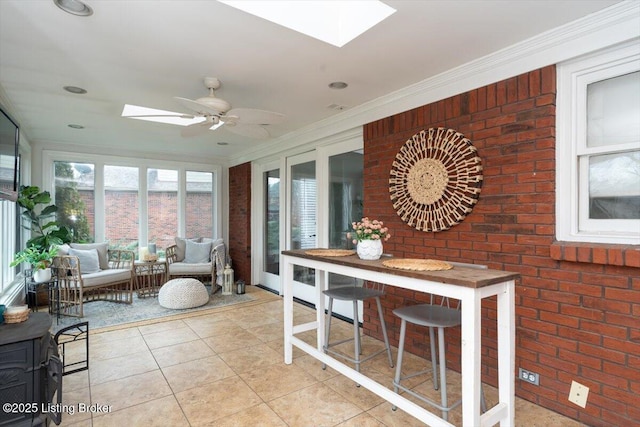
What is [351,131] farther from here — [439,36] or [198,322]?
[198,322]

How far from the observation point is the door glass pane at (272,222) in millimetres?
5527

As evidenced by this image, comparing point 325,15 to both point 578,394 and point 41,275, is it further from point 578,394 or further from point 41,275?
point 41,275

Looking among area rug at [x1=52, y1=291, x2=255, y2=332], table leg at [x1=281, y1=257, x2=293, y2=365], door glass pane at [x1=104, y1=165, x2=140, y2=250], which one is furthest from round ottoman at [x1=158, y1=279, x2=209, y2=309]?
table leg at [x1=281, y1=257, x2=293, y2=365]

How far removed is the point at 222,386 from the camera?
8.25 feet

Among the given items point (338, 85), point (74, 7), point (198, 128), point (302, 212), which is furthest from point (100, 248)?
point (338, 85)

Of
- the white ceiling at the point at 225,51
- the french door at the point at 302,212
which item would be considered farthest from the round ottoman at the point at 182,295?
the white ceiling at the point at 225,51

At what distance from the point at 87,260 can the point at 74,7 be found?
3.97m

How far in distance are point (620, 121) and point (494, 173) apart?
728 mm

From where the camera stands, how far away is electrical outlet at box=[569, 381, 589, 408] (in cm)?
201

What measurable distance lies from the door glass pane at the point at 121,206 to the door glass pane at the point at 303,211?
2.94m

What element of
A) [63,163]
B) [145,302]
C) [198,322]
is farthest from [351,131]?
[63,163]

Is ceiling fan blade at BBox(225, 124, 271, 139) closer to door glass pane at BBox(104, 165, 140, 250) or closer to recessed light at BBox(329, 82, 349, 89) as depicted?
recessed light at BBox(329, 82, 349, 89)

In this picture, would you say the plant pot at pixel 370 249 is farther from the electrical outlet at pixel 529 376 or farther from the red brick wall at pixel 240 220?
the red brick wall at pixel 240 220

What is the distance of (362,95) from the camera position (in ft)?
10.6
